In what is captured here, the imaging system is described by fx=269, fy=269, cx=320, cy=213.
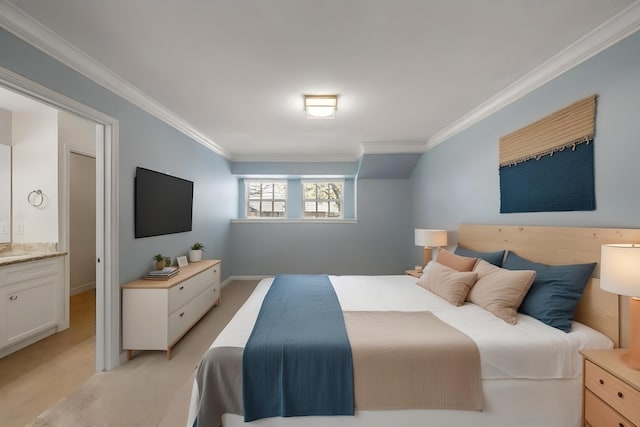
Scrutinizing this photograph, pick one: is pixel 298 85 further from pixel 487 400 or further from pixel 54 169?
pixel 54 169

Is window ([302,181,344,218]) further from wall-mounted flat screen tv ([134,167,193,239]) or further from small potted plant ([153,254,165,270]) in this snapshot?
small potted plant ([153,254,165,270])

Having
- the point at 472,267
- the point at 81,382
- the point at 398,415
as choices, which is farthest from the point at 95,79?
the point at 472,267

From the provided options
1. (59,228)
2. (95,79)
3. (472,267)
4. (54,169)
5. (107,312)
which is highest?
(95,79)

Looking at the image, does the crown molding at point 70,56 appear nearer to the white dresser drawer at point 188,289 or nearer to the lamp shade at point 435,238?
the white dresser drawer at point 188,289

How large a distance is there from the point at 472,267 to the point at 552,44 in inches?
72.4

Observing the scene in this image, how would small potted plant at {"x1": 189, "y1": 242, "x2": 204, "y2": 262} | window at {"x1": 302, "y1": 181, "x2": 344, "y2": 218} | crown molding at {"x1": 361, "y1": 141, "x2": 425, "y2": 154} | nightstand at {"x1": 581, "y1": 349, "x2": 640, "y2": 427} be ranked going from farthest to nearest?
window at {"x1": 302, "y1": 181, "x2": 344, "y2": 218}
crown molding at {"x1": 361, "y1": 141, "x2": 425, "y2": 154}
small potted plant at {"x1": 189, "y1": 242, "x2": 204, "y2": 262}
nightstand at {"x1": 581, "y1": 349, "x2": 640, "y2": 427}

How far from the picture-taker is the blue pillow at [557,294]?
5.76 feet

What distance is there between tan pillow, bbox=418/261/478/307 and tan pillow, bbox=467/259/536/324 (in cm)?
10

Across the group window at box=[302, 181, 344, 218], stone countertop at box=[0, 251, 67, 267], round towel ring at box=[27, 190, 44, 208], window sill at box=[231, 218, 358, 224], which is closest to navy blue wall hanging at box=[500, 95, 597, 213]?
window sill at box=[231, 218, 358, 224]

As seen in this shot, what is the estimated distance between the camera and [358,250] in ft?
17.5

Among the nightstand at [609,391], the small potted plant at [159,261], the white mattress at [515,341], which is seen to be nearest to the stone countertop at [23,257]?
the small potted plant at [159,261]

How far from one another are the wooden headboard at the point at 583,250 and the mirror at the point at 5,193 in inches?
206

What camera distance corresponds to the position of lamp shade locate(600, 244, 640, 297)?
1.28m

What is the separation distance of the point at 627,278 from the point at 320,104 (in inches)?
98.1
